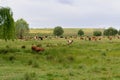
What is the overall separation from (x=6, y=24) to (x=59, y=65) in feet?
39.1

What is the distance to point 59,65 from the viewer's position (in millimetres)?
29078

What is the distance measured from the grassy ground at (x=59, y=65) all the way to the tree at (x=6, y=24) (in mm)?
2443

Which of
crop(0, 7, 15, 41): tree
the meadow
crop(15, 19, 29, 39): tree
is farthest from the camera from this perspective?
crop(15, 19, 29, 39): tree

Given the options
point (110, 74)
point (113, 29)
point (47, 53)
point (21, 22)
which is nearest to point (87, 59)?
point (47, 53)

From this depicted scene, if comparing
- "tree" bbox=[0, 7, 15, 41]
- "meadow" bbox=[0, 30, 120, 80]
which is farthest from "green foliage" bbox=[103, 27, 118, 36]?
"tree" bbox=[0, 7, 15, 41]

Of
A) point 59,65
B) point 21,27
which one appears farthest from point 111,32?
point 59,65

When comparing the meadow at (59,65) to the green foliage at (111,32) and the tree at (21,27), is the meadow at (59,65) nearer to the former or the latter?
the tree at (21,27)

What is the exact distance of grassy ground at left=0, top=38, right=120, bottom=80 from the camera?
2200cm

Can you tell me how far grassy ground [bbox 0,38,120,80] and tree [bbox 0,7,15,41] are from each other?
244cm

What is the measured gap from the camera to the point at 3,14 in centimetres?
3884

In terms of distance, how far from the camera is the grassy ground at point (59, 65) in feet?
72.2

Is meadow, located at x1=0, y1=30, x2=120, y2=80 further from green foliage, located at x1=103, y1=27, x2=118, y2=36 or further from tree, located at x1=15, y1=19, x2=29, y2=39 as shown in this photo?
green foliage, located at x1=103, y1=27, x2=118, y2=36

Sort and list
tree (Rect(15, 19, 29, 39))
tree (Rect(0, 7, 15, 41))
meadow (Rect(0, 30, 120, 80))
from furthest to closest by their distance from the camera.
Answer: tree (Rect(15, 19, 29, 39))
tree (Rect(0, 7, 15, 41))
meadow (Rect(0, 30, 120, 80))

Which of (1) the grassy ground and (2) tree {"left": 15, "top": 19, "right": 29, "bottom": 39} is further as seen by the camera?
(2) tree {"left": 15, "top": 19, "right": 29, "bottom": 39}
